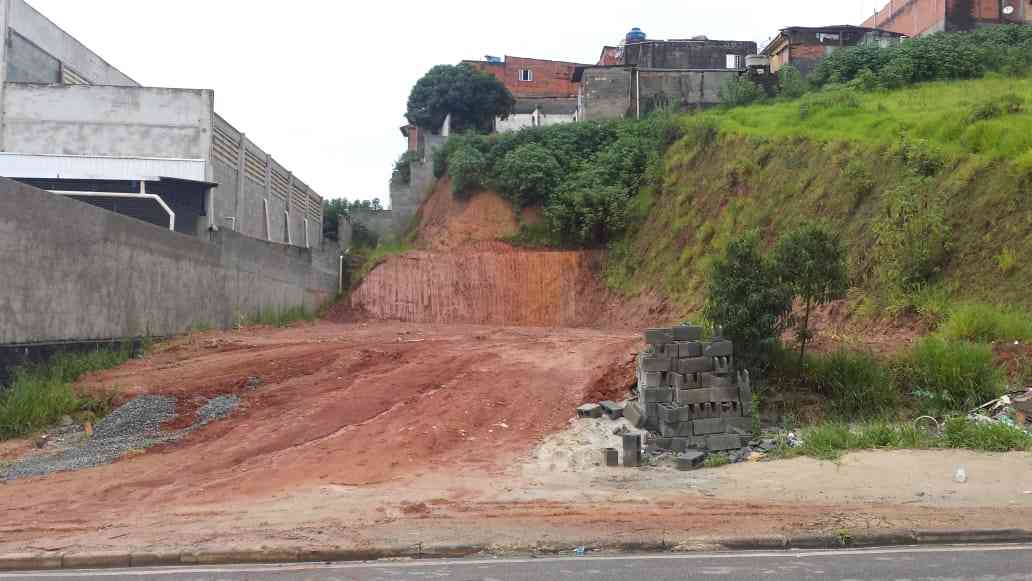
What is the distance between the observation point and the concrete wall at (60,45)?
85.0 feet

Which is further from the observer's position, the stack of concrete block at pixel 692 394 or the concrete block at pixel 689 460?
the stack of concrete block at pixel 692 394

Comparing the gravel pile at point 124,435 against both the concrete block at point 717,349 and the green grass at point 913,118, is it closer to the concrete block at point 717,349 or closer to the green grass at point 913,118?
the concrete block at point 717,349

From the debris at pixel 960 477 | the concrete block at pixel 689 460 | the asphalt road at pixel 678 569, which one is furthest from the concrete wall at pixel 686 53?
the asphalt road at pixel 678 569

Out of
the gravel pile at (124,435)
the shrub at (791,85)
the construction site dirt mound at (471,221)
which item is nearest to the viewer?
the gravel pile at (124,435)

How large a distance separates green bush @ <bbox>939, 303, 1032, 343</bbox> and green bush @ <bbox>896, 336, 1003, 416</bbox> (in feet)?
2.26

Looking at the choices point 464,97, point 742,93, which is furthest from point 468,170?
point 742,93

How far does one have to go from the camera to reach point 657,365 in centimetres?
1221

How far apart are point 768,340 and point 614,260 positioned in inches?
733

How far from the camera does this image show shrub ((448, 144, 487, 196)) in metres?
36.1

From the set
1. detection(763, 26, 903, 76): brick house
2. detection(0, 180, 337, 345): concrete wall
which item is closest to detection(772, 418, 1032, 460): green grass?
detection(0, 180, 337, 345): concrete wall

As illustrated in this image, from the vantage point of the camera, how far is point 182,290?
66.6ft

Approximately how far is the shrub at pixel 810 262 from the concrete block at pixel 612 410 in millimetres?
3323

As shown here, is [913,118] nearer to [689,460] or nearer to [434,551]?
[689,460]

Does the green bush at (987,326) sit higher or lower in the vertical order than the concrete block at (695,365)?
higher
